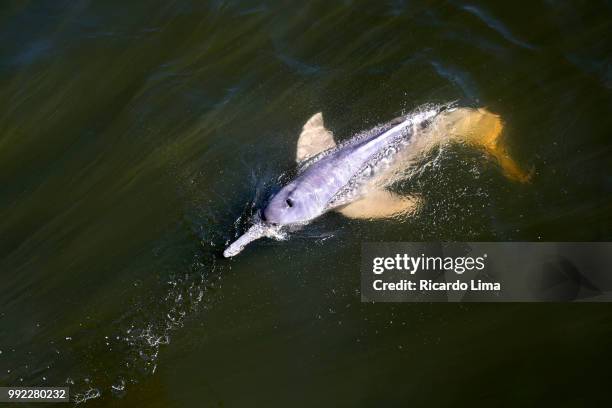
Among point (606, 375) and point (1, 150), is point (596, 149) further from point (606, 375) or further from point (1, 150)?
point (1, 150)

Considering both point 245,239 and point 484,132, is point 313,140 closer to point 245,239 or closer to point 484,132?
point 245,239

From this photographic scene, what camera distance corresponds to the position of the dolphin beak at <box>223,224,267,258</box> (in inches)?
337

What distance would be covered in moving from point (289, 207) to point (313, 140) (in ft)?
5.59

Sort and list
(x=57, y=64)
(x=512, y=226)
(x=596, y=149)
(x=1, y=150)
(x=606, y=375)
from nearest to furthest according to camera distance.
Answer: (x=606, y=375) < (x=512, y=226) < (x=596, y=149) < (x=1, y=150) < (x=57, y=64)

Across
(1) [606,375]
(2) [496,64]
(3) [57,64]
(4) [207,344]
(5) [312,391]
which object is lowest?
(1) [606,375]

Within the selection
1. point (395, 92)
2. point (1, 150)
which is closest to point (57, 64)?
point (1, 150)

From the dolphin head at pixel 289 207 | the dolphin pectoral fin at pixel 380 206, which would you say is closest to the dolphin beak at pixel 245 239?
the dolphin head at pixel 289 207

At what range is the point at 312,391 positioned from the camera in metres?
8.05

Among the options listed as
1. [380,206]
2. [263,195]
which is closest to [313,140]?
[263,195]

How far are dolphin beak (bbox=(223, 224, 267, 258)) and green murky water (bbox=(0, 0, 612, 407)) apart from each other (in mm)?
231

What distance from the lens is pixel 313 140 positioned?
1005 cm

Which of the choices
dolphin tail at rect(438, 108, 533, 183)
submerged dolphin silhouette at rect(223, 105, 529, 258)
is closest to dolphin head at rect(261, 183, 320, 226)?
submerged dolphin silhouette at rect(223, 105, 529, 258)

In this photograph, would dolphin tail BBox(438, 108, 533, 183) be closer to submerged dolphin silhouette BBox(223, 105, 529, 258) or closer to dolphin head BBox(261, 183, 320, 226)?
submerged dolphin silhouette BBox(223, 105, 529, 258)

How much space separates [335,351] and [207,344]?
1.75 metres
